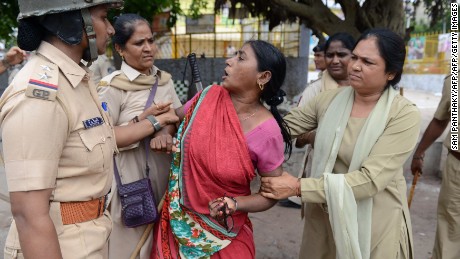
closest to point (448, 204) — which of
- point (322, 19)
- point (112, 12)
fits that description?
point (322, 19)

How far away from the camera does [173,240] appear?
6.85 ft

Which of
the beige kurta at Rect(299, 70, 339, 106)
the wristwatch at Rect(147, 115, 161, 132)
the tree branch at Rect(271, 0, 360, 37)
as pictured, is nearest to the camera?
the wristwatch at Rect(147, 115, 161, 132)

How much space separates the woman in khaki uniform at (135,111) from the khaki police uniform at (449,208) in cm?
215

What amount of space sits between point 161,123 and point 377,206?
3.91 feet

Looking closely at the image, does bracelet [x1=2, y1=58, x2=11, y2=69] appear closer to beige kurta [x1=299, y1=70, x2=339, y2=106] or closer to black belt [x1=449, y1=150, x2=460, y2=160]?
beige kurta [x1=299, y1=70, x2=339, y2=106]

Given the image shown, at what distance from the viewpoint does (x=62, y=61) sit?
139 centimetres

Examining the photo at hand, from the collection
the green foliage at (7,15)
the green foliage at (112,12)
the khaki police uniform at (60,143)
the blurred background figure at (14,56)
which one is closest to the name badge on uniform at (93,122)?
the khaki police uniform at (60,143)

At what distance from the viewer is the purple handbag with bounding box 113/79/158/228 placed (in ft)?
7.17

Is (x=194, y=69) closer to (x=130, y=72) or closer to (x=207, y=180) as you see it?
(x=130, y=72)

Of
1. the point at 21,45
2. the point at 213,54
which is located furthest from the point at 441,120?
the point at 213,54

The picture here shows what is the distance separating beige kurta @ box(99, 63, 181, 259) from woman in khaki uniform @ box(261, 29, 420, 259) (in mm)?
721

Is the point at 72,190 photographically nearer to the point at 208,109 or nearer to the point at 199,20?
the point at 208,109

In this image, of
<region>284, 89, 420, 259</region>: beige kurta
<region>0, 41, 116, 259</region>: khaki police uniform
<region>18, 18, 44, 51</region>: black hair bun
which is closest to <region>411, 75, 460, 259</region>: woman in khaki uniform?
<region>284, 89, 420, 259</region>: beige kurta

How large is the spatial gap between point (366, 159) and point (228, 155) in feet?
2.22
